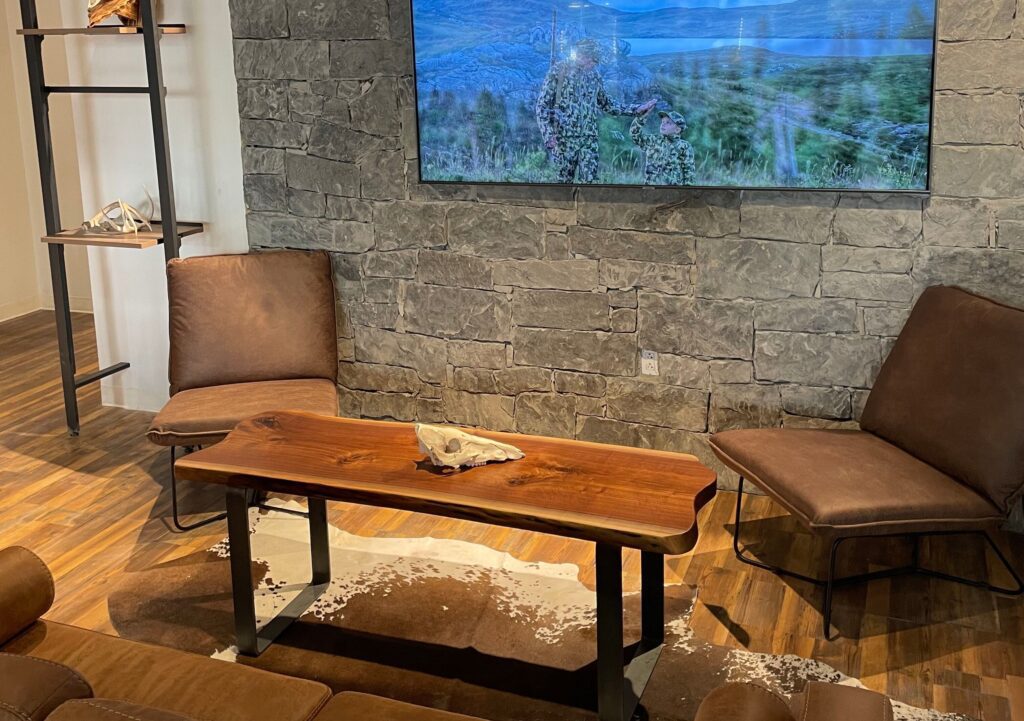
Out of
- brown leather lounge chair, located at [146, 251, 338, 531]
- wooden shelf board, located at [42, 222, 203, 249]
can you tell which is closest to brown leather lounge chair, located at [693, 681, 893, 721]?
brown leather lounge chair, located at [146, 251, 338, 531]

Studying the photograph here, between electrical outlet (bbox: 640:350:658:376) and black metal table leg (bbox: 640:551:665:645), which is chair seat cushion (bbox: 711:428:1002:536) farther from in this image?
electrical outlet (bbox: 640:350:658:376)

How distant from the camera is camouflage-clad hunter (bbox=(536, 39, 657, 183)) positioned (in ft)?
12.4

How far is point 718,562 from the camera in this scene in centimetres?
350

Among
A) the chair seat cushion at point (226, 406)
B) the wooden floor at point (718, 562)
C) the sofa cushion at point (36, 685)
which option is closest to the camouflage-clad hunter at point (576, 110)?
the chair seat cushion at point (226, 406)

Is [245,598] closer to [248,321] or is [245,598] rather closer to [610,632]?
[610,632]

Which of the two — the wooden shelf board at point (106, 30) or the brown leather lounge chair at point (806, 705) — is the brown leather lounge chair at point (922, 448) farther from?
the wooden shelf board at point (106, 30)

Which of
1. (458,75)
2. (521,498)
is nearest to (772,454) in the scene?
(521,498)

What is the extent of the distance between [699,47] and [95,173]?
2645 millimetres

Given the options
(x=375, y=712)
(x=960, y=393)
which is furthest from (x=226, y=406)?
(x=960, y=393)

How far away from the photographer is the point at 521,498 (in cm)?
265

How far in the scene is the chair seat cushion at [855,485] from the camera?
297cm

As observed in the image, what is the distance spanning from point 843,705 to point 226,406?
8.75ft

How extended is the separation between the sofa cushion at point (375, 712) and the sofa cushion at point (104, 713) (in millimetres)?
491

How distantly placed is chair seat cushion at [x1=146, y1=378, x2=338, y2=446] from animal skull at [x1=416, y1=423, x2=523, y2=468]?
37.2 inches
